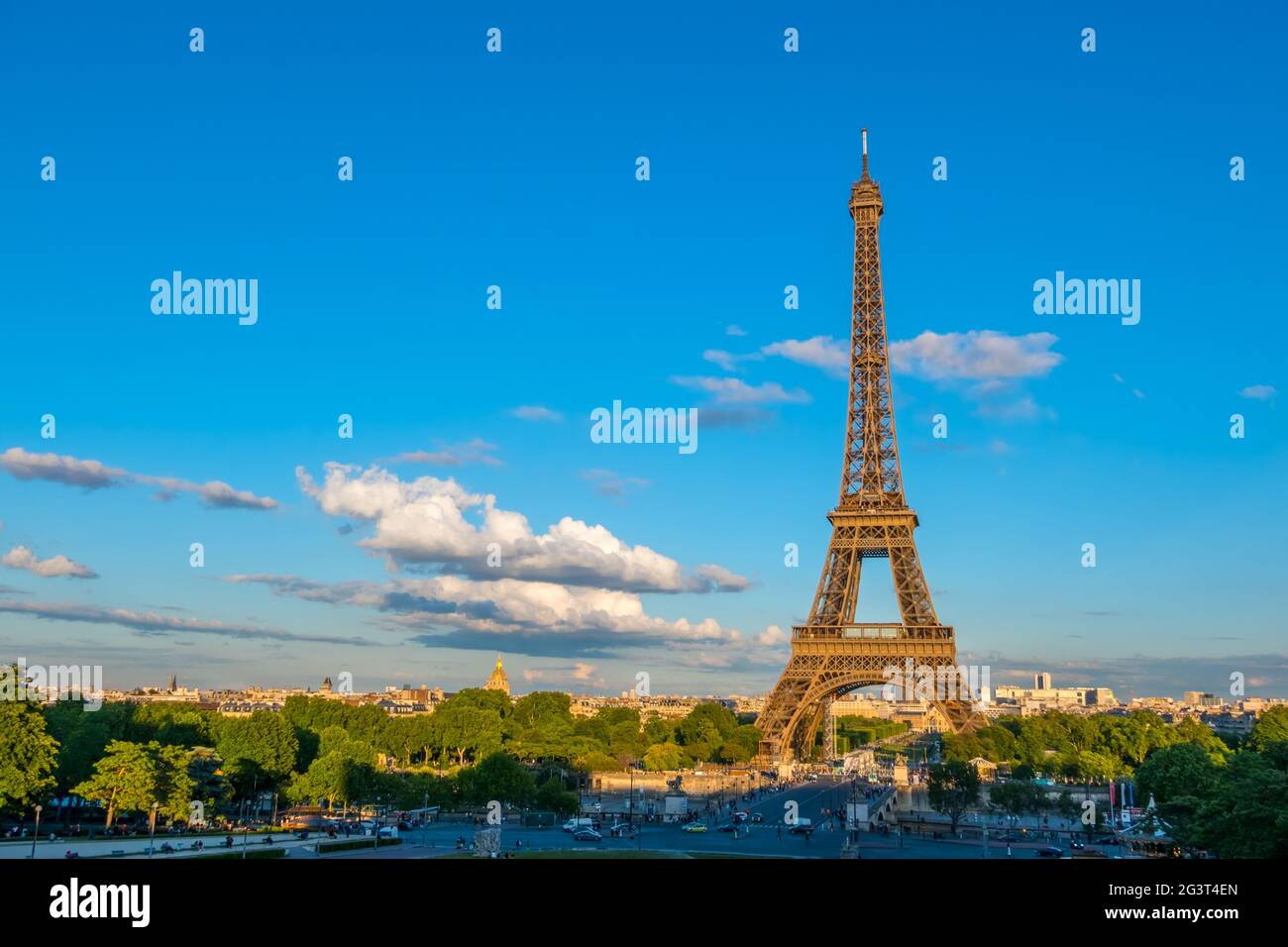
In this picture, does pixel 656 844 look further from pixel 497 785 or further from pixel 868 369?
pixel 868 369

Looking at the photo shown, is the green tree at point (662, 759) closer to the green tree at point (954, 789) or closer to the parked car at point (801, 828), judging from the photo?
the parked car at point (801, 828)

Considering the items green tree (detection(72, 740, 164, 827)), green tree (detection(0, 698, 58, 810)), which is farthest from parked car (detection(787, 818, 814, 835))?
green tree (detection(0, 698, 58, 810))

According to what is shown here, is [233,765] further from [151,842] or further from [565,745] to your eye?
[565,745]

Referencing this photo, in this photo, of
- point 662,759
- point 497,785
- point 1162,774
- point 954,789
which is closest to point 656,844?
point 497,785

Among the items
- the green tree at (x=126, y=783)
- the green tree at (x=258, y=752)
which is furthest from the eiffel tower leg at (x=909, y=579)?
the green tree at (x=126, y=783)
